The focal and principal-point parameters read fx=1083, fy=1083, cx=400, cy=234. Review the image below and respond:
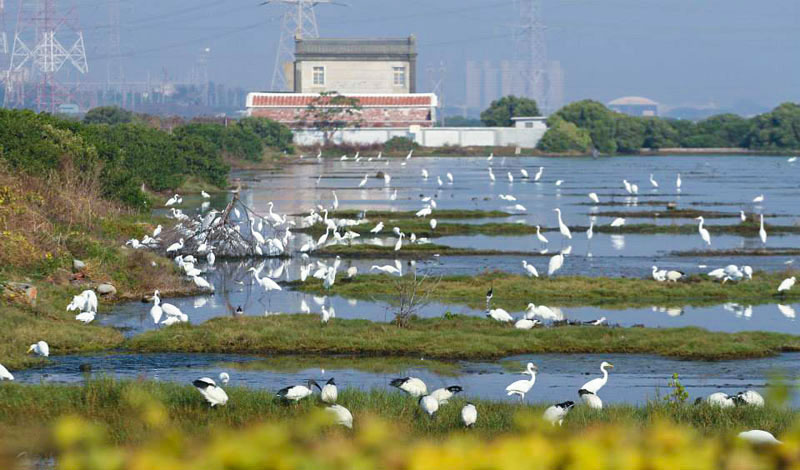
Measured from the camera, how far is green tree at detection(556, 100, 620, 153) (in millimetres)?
138250

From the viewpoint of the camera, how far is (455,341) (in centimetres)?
1950

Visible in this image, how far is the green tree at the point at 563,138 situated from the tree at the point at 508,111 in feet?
39.3

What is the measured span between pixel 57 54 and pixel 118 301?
376 feet

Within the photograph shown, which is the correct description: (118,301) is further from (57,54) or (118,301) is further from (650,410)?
(57,54)

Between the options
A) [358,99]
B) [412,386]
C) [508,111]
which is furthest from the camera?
[508,111]

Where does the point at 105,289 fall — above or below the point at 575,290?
above

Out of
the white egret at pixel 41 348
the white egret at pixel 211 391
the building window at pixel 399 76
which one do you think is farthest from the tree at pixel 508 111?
the white egret at pixel 211 391

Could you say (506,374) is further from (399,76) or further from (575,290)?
(399,76)

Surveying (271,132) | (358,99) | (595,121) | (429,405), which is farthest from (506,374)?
(595,121)

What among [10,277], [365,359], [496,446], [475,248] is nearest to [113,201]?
[475,248]

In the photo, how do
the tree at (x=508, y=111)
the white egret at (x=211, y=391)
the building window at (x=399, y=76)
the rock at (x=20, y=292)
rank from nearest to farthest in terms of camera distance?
the white egret at (x=211, y=391) < the rock at (x=20, y=292) < the tree at (x=508, y=111) < the building window at (x=399, y=76)

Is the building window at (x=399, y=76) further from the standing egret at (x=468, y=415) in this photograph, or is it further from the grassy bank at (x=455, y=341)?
the standing egret at (x=468, y=415)

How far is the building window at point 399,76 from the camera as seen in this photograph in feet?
507

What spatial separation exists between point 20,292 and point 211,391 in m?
10.4
